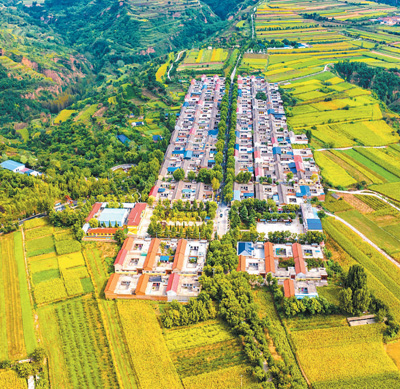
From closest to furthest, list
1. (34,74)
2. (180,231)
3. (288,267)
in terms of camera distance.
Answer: (288,267), (180,231), (34,74)

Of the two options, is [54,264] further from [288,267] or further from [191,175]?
[288,267]

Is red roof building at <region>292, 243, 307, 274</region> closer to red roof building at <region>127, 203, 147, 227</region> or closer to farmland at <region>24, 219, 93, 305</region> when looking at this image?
red roof building at <region>127, 203, 147, 227</region>

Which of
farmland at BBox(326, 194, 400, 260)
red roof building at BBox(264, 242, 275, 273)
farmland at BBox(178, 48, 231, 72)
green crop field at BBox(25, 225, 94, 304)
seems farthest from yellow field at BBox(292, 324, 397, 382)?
farmland at BBox(178, 48, 231, 72)

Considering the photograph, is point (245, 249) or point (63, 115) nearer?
point (245, 249)

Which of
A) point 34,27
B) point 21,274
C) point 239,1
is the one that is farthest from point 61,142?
point 239,1

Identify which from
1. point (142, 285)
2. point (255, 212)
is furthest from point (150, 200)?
point (142, 285)

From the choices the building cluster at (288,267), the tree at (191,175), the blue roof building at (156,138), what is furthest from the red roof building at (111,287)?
the blue roof building at (156,138)

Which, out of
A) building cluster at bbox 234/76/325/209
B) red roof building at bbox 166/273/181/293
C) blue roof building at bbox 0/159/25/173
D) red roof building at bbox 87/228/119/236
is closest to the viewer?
red roof building at bbox 166/273/181/293

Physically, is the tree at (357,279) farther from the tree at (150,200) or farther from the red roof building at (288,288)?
the tree at (150,200)
